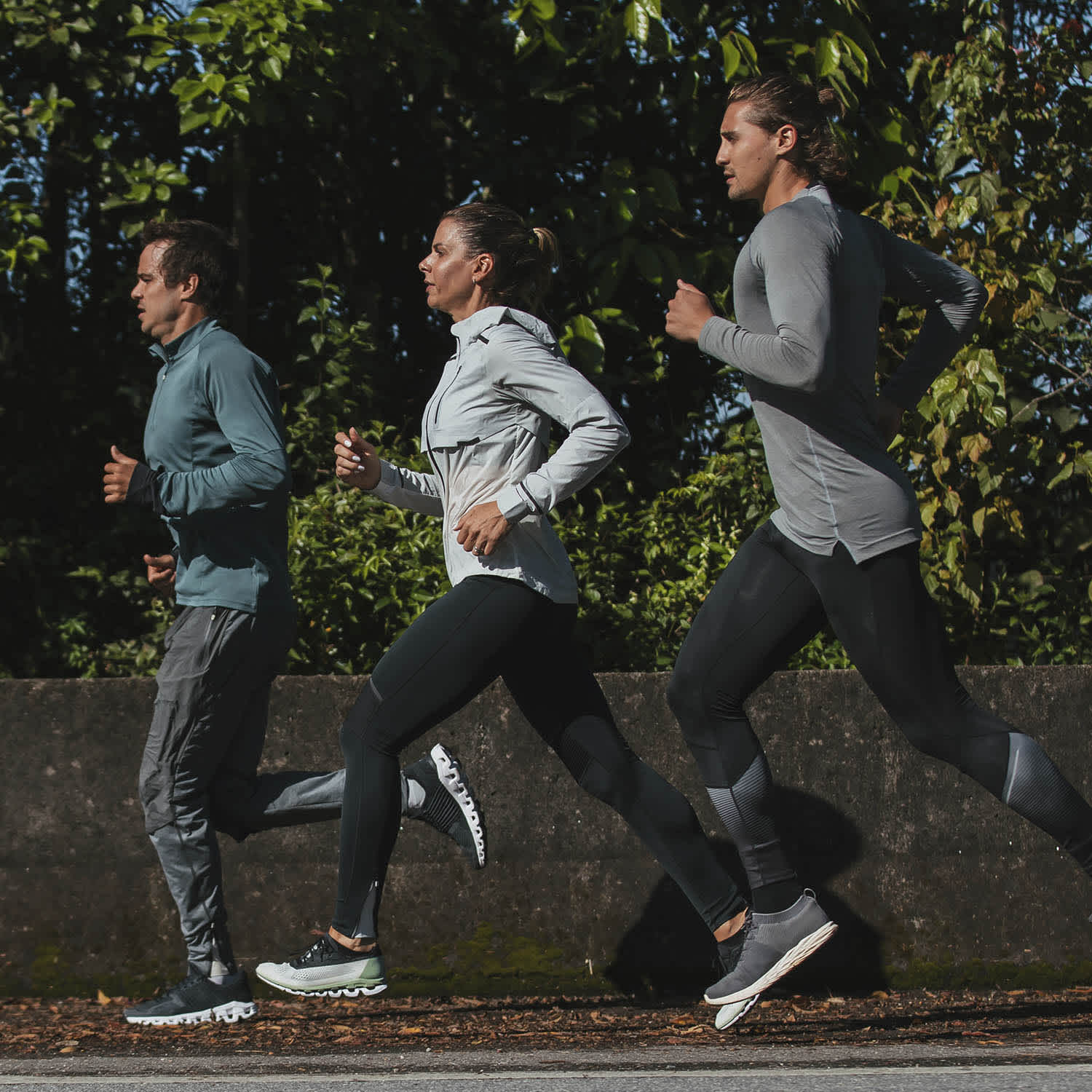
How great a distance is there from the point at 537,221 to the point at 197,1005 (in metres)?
3.52

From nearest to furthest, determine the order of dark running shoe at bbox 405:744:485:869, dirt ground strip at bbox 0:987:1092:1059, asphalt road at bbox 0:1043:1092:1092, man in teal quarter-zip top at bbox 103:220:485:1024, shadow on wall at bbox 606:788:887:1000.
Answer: asphalt road at bbox 0:1043:1092:1092
dirt ground strip at bbox 0:987:1092:1059
man in teal quarter-zip top at bbox 103:220:485:1024
dark running shoe at bbox 405:744:485:869
shadow on wall at bbox 606:788:887:1000

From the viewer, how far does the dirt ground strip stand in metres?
3.96

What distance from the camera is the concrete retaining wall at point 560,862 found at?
4.59 m

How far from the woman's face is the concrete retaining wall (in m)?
1.25

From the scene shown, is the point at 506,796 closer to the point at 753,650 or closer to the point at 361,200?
the point at 753,650

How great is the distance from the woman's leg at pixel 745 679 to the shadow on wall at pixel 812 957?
973 mm

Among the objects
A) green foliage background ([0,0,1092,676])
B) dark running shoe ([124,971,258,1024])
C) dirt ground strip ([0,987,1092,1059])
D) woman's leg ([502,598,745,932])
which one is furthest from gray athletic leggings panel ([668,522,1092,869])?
green foliage background ([0,0,1092,676])

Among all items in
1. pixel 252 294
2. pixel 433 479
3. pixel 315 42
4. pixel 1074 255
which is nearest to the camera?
pixel 433 479

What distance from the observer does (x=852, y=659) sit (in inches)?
138

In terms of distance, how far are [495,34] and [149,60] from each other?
1541 millimetres

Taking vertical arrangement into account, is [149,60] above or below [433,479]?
above

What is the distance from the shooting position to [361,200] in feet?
23.9

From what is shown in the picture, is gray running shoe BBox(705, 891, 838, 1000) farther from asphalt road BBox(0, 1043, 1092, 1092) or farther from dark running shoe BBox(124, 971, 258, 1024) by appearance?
dark running shoe BBox(124, 971, 258, 1024)

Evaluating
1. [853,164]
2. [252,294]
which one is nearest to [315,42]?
[252,294]
